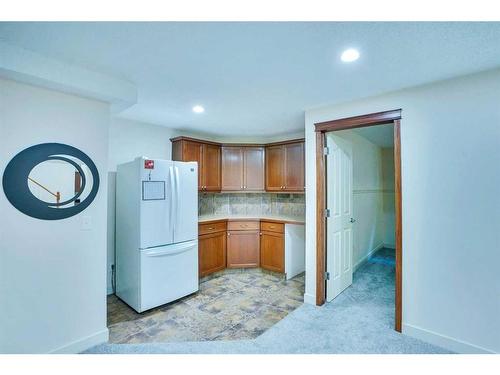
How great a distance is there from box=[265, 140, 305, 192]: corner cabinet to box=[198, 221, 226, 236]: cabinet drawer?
1.04 metres

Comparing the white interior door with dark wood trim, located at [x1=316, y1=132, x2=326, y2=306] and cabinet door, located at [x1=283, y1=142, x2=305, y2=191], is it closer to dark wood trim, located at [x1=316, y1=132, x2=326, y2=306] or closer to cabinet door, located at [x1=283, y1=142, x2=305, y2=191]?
dark wood trim, located at [x1=316, y1=132, x2=326, y2=306]

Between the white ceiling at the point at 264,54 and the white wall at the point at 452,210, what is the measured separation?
22 centimetres

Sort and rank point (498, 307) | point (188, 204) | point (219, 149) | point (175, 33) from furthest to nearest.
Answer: point (219, 149) < point (188, 204) < point (498, 307) < point (175, 33)

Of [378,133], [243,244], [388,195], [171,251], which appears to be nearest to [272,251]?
[243,244]

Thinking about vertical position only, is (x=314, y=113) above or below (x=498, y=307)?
above

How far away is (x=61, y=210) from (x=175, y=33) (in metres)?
1.61

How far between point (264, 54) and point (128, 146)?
97.6 inches

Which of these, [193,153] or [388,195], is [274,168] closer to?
[193,153]

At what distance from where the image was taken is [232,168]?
4.27m

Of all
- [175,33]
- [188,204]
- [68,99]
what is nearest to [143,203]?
[188,204]

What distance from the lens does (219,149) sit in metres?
4.22

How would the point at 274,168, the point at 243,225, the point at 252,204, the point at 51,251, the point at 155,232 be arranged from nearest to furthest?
the point at 51,251
the point at 155,232
the point at 243,225
the point at 274,168
the point at 252,204

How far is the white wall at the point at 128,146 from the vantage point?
10.5 feet
